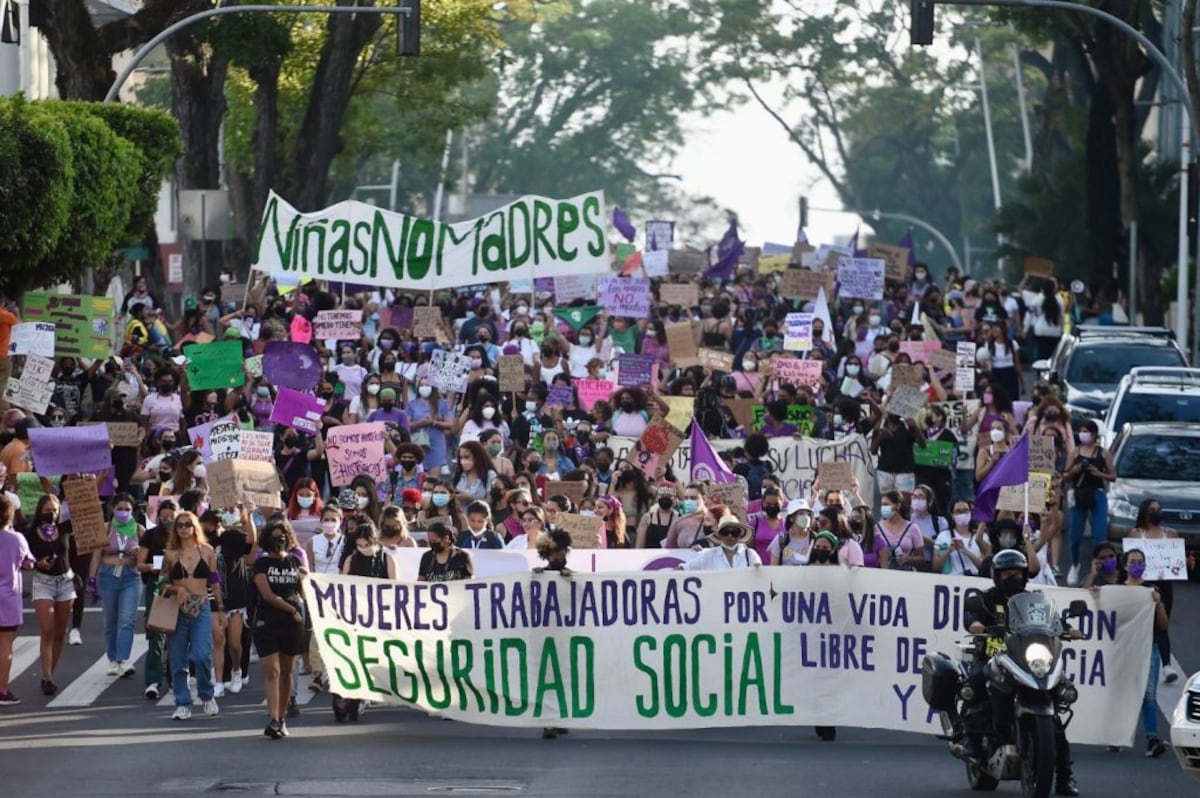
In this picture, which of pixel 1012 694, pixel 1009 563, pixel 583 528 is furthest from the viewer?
pixel 583 528

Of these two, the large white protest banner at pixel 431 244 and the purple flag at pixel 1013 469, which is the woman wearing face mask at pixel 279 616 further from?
the large white protest banner at pixel 431 244

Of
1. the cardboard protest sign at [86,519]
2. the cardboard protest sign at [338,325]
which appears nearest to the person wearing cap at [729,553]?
the cardboard protest sign at [86,519]

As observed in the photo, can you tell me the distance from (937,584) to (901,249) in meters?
24.5

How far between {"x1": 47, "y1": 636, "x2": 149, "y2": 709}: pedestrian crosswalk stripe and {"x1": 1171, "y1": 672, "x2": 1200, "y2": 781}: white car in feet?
25.8

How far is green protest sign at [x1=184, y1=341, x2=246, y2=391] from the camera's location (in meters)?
25.1

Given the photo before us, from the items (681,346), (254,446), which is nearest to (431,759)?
(254,446)

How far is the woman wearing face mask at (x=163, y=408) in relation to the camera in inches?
984

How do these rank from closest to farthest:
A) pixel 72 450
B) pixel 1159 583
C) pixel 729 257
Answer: pixel 1159 583 < pixel 72 450 < pixel 729 257

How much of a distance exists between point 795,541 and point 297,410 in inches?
270

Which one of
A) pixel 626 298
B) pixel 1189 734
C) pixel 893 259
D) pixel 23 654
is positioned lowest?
pixel 23 654

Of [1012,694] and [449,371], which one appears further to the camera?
[449,371]

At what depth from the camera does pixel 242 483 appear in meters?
19.8

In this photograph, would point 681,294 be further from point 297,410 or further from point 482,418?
point 297,410

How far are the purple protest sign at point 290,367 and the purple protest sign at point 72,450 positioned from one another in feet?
13.6
